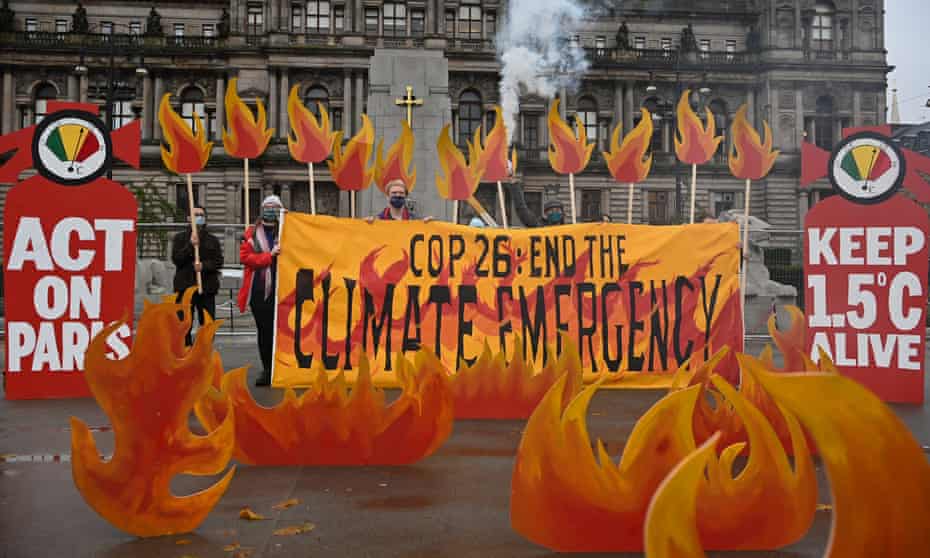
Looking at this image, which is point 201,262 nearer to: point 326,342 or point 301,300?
point 301,300

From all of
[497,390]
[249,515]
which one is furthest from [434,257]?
[249,515]

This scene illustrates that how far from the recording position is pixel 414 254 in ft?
19.7

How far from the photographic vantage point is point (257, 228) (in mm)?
6480

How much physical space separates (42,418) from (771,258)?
17.7 metres

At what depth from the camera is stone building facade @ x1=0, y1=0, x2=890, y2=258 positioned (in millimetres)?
47562

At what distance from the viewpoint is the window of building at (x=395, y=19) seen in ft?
159

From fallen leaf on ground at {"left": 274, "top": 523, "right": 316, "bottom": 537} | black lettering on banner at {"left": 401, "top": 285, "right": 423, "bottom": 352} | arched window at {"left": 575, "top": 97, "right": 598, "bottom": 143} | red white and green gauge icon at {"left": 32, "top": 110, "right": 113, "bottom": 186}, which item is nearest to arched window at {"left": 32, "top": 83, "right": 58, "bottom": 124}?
arched window at {"left": 575, "top": 97, "right": 598, "bottom": 143}

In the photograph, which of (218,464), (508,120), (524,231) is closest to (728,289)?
(524,231)

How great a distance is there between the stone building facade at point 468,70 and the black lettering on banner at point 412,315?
39.0m

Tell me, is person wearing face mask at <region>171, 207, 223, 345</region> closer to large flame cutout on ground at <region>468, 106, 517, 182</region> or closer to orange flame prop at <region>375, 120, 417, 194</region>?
orange flame prop at <region>375, 120, 417, 194</region>

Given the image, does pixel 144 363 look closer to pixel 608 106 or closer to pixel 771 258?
pixel 771 258

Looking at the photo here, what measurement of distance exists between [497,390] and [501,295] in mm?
972

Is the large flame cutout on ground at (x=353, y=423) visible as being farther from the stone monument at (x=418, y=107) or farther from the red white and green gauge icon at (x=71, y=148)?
the stone monument at (x=418, y=107)

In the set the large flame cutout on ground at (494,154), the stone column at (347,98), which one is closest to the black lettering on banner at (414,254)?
the large flame cutout on ground at (494,154)
